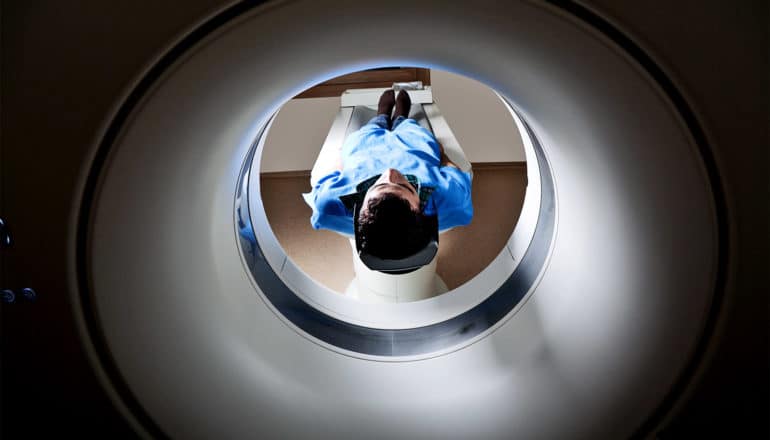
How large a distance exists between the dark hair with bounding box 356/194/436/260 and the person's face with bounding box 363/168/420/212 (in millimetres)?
26

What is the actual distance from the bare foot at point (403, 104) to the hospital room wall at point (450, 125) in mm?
831

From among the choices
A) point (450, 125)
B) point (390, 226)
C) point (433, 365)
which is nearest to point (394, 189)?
point (390, 226)

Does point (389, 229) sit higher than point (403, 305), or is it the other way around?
point (389, 229)

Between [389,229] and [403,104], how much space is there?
3.90 ft

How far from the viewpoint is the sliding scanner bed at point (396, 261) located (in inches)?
59.6

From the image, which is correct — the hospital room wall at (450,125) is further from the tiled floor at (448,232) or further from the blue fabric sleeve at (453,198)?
the blue fabric sleeve at (453,198)

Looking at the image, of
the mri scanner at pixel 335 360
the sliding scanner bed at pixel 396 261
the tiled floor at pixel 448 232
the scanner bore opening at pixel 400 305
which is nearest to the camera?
the mri scanner at pixel 335 360

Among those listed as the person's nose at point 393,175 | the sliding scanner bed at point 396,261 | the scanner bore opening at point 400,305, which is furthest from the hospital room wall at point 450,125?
the scanner bore opening at point 400,305

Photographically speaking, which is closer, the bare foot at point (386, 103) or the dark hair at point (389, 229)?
the dark hair at point (389, 229)

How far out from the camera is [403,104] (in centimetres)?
241

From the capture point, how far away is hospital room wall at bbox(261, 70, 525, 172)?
10.5 ft

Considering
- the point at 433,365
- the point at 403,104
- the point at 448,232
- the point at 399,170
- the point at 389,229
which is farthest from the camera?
the point at 448,232

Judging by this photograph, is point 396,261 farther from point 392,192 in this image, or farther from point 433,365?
point 433,365

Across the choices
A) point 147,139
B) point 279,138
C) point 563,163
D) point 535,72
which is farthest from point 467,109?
point 147,139
